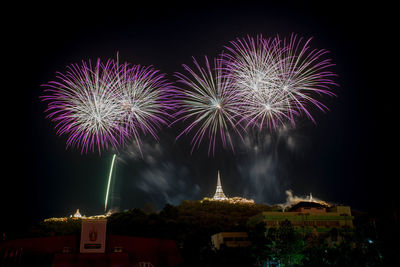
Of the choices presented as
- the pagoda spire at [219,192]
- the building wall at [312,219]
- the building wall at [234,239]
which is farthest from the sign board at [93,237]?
the pagoda spire at [219,192]

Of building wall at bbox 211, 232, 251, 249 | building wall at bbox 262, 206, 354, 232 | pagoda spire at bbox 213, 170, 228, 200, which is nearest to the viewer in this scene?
building wall at bbox 211, 232, 251, 249

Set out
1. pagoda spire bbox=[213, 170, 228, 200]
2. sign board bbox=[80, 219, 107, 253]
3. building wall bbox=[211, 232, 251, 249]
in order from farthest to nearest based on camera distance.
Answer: pagoda spire bbox=[213, 170, 228, 200], building wall bbox=[211, 232, 251, 249], sign board bbox=[80, 219, 107, 253]

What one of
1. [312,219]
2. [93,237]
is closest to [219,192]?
[312,219]

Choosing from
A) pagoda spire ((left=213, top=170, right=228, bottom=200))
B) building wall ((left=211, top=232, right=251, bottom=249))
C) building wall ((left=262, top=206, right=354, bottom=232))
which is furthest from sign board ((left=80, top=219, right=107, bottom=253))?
pagoda spire ((left=213, top=170, right=228, bottom=200))

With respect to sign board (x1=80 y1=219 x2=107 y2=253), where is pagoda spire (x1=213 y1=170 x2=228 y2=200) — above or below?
above

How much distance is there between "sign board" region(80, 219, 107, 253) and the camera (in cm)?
4531

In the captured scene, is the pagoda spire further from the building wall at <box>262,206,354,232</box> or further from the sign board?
the sign board

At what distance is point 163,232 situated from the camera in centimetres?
7088

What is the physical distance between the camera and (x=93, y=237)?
45594 millimetres

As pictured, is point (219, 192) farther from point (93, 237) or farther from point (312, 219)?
point (93, 237)

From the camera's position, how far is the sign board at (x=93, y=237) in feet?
149

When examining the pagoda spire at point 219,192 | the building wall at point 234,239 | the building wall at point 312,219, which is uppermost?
the pagoda spire at point 219,192

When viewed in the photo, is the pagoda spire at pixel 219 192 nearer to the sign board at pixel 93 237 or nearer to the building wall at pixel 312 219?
the building wall at pixel 312 219

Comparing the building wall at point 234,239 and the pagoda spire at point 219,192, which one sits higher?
the pagoda spire at point 219,192
